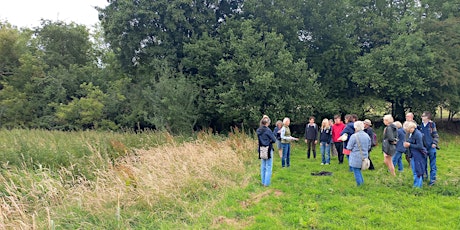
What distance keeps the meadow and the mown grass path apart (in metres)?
0.02

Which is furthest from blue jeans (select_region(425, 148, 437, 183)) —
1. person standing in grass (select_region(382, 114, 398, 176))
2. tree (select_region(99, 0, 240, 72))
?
tree (select_region(99, 0, 240, 72))

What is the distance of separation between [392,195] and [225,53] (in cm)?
1450

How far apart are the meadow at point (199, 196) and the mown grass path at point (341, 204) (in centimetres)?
2

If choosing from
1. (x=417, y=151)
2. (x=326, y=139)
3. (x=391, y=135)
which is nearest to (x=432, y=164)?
(x=417, y=151)

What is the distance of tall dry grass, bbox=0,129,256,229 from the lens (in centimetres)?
543

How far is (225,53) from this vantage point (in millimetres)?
19328

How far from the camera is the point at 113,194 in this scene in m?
6.11

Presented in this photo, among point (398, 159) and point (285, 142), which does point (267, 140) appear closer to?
point (285, 142)

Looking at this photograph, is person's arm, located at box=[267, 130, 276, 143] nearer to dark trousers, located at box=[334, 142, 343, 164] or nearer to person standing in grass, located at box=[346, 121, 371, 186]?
person standing in grass, located at box=[346, 121, 371, 186]

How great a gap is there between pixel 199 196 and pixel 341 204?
2.95 m

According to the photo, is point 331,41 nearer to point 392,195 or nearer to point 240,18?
point 240,18

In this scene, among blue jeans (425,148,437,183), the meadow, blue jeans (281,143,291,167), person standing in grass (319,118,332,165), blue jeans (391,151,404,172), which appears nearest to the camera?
the meadow

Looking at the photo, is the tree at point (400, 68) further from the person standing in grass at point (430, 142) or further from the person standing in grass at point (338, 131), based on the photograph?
the person standing in grass at point (430, 142)

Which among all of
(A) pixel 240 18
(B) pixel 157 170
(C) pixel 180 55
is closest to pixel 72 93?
(C) pixel 180 55
